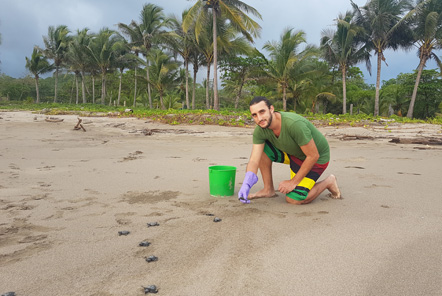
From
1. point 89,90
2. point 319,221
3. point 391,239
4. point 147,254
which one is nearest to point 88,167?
point 147,254

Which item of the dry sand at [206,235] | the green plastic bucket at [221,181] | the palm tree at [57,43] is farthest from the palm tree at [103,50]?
the green plastic bucket at [221,181]

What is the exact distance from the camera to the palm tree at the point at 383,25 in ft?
66.2

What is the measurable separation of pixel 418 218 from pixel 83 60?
33855 millimetres

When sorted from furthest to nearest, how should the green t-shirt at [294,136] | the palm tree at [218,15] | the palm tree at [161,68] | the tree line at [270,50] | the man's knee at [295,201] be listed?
1. the palm tree at [161,68]
2. the tree line at [270,50]
3. the palm tree at [218,15]
4. the man's knee at [295,201]
5. the green t-shirt at [294,136]

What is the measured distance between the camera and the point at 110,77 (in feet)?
135

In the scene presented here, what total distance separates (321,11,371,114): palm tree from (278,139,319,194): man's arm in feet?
68.4

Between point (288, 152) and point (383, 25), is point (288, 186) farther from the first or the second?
point (383, 25)

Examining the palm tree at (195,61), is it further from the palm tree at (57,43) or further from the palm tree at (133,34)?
the palm tree at (57,43)

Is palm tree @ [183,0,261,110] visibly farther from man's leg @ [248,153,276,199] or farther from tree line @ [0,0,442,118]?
man's leg @ [248,153,276,199]

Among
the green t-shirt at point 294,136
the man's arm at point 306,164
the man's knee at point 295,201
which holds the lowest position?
the man's knee at point 295,201

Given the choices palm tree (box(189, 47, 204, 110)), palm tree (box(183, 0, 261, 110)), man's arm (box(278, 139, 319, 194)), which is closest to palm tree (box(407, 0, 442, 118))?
palm tree (box(183, 0, 261, 110))

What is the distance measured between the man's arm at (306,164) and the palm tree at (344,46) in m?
20.8

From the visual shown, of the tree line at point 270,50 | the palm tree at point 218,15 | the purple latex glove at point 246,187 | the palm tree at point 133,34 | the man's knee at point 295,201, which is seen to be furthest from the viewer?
the palm tree at point 133,34

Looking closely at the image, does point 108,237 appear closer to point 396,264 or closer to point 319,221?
point 319,221
